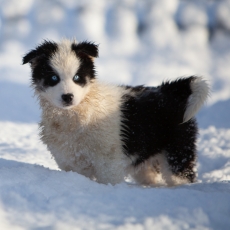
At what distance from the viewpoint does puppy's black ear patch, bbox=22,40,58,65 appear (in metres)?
3.72

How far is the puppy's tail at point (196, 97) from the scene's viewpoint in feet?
13.0

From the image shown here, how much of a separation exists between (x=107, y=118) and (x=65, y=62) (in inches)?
26.5

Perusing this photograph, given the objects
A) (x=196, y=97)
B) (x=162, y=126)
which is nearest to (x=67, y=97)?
(x=162, y=126)

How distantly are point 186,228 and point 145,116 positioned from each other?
1742mm

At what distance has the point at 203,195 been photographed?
2980 millimetres

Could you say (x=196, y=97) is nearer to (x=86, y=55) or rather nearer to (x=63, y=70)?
(x=86, y=55)

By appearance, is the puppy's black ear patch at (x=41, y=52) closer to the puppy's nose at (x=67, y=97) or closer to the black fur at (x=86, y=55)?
the black fur at (x=86, y=55)

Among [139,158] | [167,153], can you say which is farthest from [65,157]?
[167,153]

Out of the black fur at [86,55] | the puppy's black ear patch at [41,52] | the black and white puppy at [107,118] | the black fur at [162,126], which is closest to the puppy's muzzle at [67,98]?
the black and white puppy at [107,118]

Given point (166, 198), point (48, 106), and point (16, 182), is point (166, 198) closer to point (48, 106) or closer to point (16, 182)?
point (16, 182)

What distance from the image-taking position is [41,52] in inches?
148

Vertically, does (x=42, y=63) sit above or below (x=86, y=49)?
below

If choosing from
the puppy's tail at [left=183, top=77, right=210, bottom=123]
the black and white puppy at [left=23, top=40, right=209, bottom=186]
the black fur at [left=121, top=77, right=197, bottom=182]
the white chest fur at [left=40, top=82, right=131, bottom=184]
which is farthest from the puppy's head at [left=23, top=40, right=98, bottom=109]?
the puppy's tail at [left=183, top=77, right=210, bottom=123]

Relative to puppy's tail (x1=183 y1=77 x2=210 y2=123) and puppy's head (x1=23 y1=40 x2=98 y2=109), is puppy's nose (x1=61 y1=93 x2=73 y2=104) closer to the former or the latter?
puppy's head (x1=23 y1=40 x2=98 y2=109)
